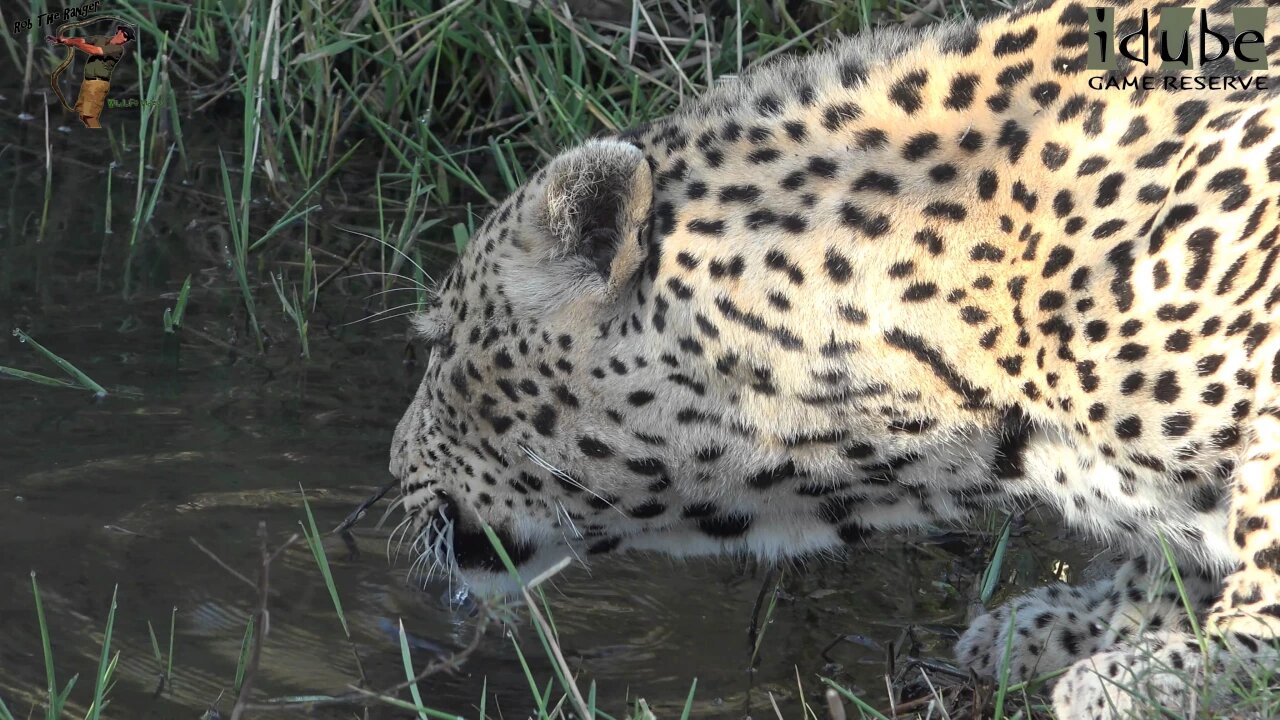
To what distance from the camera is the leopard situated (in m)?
4.04

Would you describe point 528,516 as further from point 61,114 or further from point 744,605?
point 61,114

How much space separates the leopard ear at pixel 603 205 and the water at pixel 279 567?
1229 millimetres

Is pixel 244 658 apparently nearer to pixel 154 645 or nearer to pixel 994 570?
pixel 154 645

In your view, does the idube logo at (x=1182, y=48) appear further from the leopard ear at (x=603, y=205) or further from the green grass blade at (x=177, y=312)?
the green grass blade at (x=177, y=312)

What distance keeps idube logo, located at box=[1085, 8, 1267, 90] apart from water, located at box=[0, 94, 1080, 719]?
1.89 m

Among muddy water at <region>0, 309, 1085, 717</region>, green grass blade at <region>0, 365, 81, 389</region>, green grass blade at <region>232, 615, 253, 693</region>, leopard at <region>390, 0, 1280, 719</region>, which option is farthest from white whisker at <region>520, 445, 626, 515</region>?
green grass blade at <region>0, 365, 81, 389</region>

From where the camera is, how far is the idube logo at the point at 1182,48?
4316 mm

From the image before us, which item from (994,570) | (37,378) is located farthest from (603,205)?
(37,378)

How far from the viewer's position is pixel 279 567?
5.57 metres

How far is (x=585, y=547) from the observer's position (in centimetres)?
500

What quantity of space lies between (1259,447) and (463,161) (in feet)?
16.7

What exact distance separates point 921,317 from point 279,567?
7.74 ft

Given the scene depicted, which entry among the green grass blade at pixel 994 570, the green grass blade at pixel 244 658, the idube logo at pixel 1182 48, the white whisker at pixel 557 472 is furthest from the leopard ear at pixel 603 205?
the green grass blade at pixel 994 570

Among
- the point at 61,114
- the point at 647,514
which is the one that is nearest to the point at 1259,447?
the point at 647,514
